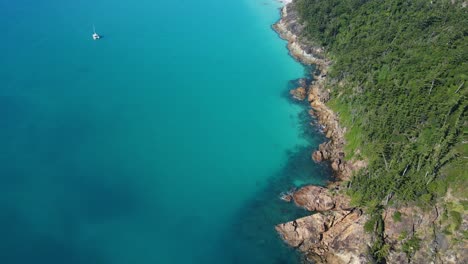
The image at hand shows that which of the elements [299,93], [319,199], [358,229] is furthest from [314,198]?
[299,93]

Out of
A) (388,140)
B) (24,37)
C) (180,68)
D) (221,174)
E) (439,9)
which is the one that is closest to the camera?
(388,140)

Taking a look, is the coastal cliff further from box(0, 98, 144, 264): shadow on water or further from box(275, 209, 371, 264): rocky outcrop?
box(0, 98, 144, 264): shadow on water

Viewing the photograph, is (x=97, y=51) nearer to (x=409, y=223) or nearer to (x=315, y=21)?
(x=315, y=21)

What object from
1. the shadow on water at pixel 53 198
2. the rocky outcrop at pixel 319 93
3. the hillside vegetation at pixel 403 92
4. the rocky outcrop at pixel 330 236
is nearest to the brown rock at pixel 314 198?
the rocky outcrop at pixel 330 236

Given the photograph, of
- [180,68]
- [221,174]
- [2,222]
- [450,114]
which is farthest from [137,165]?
[450,114]

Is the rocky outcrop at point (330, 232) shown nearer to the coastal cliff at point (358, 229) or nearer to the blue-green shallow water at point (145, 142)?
the coastal cliff at point (358, 229)

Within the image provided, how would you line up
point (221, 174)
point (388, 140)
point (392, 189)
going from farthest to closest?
point (221, 174) → point (388, 140) → point (392, 189)
